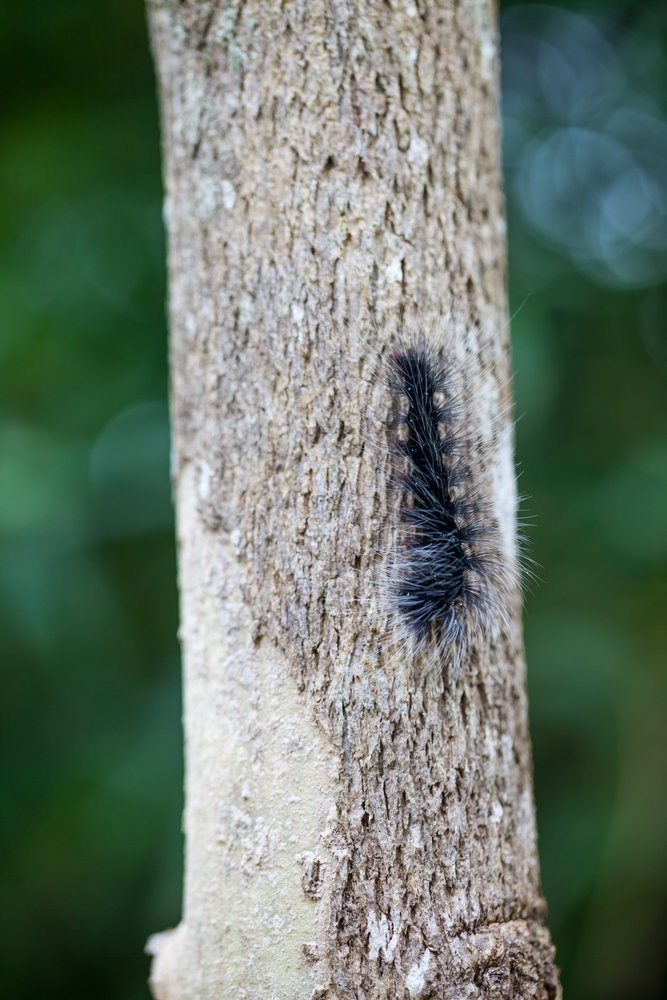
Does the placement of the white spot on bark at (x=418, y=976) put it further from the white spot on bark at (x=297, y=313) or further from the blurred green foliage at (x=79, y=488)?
the blurred green foliage at (x=79, y=488)

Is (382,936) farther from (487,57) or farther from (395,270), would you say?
(487,57)

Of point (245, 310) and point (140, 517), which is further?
point (140, 517)

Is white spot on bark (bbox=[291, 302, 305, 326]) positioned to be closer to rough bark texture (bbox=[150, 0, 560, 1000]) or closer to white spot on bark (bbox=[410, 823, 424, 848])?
rough bark texture (bbox=[150, 0, 560, 1000])

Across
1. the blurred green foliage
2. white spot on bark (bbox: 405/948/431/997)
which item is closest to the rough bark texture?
white spot on bark (bbox: 405/948/431/997)

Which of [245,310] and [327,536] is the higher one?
[245,310]

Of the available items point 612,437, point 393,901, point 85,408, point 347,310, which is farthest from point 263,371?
point 612,437

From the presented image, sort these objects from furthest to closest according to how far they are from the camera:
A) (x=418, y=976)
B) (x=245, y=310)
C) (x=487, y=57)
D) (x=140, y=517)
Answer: (x=140, y=517), (x=487, y=57), (x=245, y=310), (x=418, y=976)

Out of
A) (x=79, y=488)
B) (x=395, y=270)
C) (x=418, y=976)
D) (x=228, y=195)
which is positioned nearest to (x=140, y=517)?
(x=79, y=488)

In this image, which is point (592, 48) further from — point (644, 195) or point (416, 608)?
point (416, 608)
